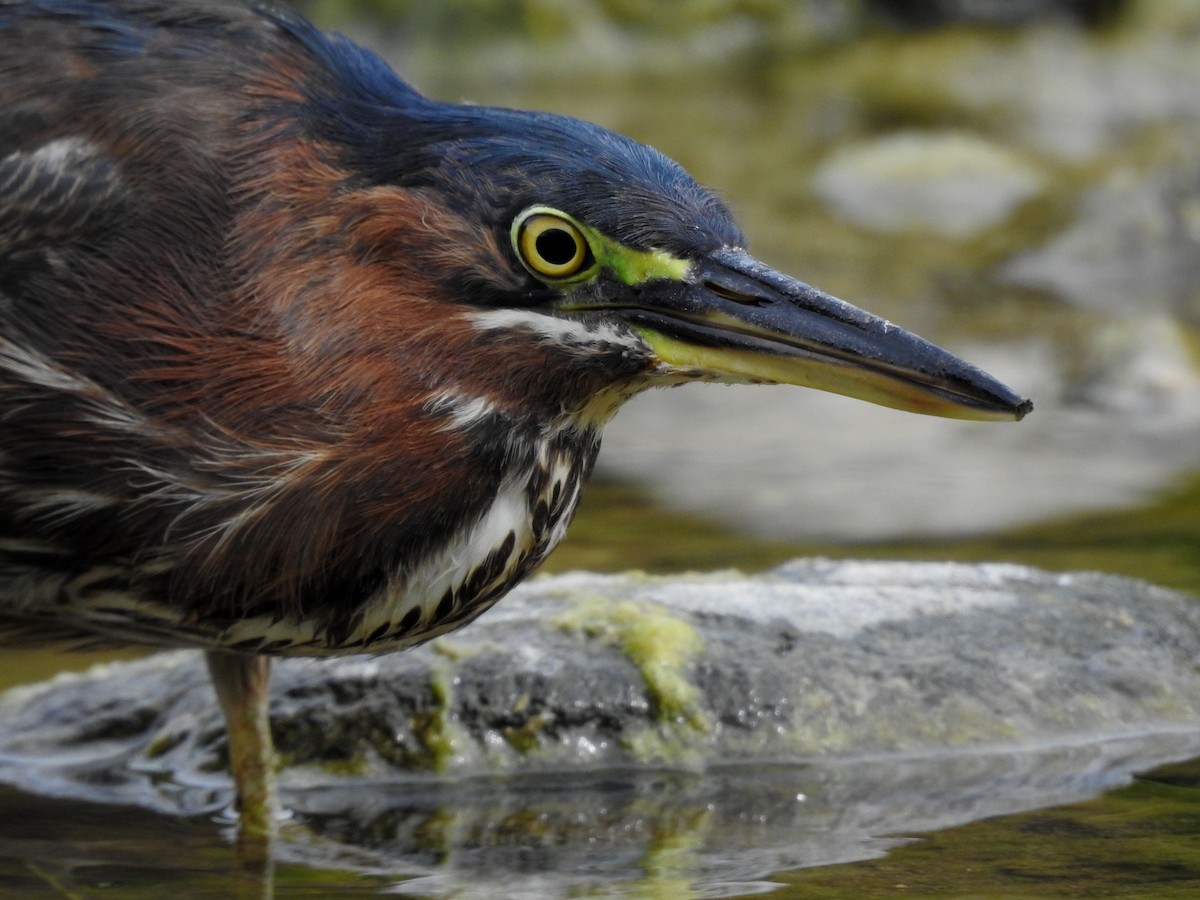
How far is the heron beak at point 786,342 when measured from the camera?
4.16 metres

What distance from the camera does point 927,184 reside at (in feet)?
47.7

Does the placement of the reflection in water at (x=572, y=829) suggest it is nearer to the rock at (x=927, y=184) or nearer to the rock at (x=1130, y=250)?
the rock at (x=1130, y=250)

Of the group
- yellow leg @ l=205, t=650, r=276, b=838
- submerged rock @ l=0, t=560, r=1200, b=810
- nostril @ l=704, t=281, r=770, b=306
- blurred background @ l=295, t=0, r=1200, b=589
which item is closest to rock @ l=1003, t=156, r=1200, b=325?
blurred background @ l=295, t=0, r=1200, b=589

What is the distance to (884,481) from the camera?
8570 mm

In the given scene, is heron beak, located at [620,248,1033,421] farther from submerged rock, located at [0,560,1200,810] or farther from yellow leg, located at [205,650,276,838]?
yellow leg, located at [205,650,276,838]

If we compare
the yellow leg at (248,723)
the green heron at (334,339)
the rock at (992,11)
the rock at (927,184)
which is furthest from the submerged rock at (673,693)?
the rock at (992,11)

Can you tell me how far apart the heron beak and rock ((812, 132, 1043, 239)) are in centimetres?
964

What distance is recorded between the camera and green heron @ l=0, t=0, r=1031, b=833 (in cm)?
417

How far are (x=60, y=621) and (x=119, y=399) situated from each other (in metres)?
0.75

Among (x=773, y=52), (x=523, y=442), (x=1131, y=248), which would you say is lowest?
(x=523, y=442)

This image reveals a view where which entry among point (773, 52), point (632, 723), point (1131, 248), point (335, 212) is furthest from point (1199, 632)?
point (773, 52)

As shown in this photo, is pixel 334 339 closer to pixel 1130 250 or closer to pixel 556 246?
pixel 556 246

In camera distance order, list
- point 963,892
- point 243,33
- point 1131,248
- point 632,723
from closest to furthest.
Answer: point 963,892, point 243,33, point 632,723, point 1131,248

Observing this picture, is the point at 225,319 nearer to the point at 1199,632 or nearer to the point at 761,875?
the point at 761,875
